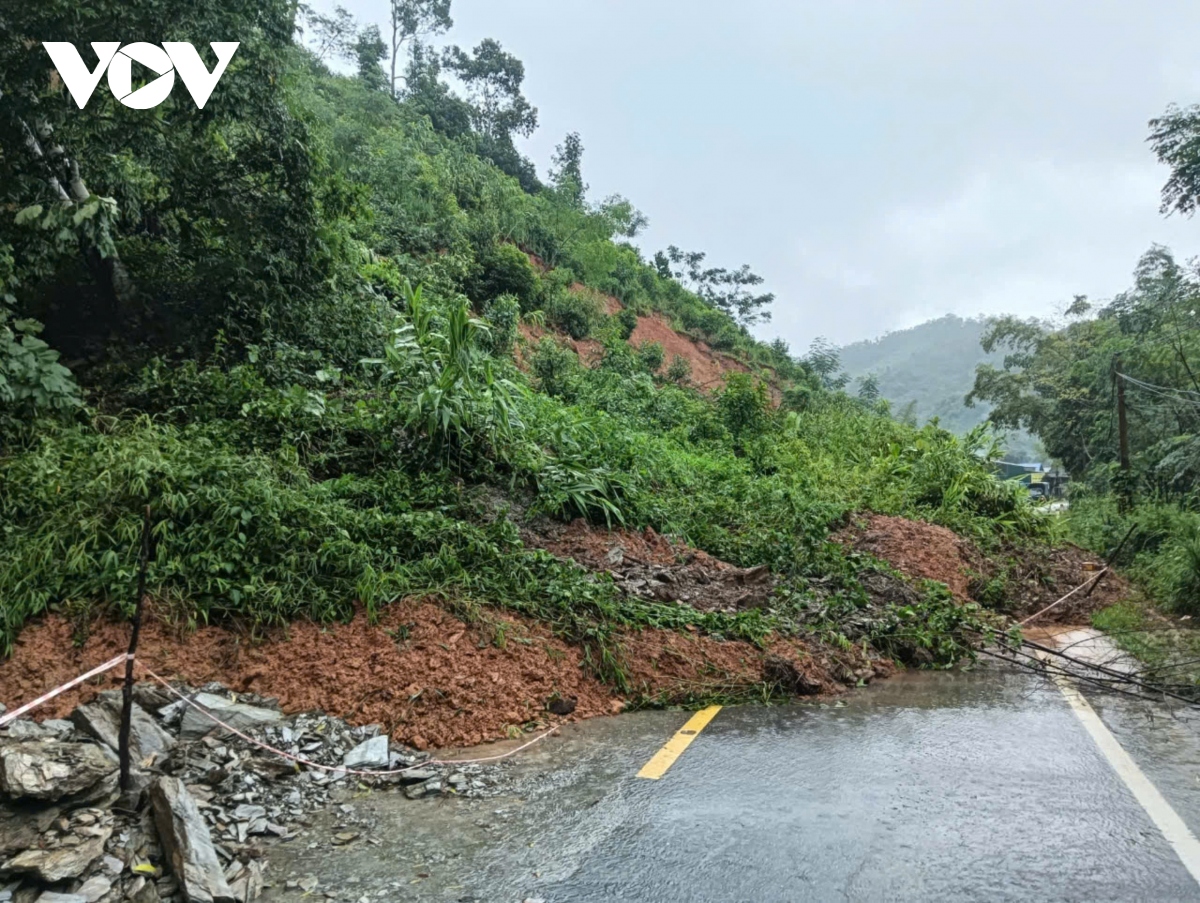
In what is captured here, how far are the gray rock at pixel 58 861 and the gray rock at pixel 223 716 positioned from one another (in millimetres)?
1126

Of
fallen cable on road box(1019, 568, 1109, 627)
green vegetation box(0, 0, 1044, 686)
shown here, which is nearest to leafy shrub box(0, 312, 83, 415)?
green vegetation box(0, 0, 1044, 686)

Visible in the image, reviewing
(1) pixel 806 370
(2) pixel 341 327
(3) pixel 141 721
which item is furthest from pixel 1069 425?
(3) pixel 141 721

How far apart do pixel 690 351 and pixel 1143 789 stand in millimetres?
27555

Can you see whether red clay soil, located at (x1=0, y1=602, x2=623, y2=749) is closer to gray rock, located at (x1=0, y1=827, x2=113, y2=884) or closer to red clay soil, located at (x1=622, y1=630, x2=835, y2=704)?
red clay soil, located at (x1=622, y1=630, x2=835, y2=704)

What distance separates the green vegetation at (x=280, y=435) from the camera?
19.2ft

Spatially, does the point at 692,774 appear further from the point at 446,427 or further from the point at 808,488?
the point at 808,488

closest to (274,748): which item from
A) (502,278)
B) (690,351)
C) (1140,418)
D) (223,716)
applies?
(223,716)

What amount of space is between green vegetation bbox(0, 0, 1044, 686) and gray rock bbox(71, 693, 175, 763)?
1.06 meters

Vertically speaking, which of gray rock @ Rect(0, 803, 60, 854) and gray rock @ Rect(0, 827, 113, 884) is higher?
gray rock @ Rect(0, 803, 60, 854)

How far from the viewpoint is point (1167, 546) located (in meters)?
12.3

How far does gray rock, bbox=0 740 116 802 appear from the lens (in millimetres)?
3367

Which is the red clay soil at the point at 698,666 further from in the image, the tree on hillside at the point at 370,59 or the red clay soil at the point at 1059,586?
the tree on hillside at the point at 370,59

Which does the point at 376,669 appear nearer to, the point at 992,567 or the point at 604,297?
the point at 992,567

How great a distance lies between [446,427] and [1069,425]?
24.8 meters
